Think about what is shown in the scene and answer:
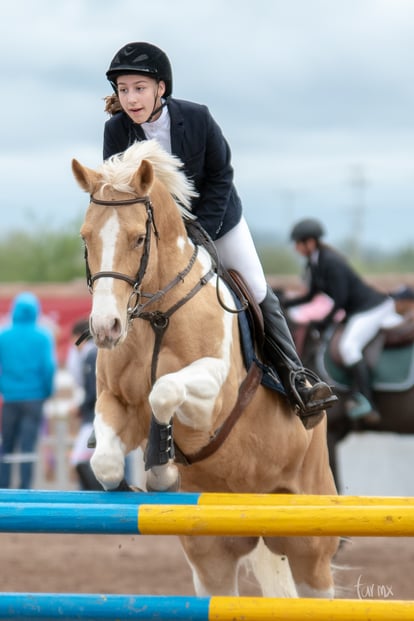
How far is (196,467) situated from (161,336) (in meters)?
0.63

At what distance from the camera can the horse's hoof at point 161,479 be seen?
3988 millimetres


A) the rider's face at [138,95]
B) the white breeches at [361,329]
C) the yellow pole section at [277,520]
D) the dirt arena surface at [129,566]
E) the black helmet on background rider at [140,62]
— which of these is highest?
the black helmet on background rider at [140,62]

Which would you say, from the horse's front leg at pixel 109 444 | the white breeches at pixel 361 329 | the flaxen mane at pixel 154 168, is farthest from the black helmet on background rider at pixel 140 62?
the white breeches at pixel 361 329

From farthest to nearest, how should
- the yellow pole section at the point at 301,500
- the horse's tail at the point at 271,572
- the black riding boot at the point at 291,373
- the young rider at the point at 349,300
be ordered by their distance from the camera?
1. the young rider at the point at 349,300
2. the horse's tail at the point at 271,572
3. the black riding boot at the point at 291,373
4. the yellow pole section at the point at 301,500

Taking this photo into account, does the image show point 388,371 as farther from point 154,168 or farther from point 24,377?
point 154,168

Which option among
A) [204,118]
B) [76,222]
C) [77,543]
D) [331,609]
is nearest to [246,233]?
[204,118]

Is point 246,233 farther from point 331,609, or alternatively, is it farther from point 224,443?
point 331,609

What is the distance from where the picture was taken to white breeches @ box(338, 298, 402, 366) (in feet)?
32.1

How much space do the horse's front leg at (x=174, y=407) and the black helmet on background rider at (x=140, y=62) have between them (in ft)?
3.96

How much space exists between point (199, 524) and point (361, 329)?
658cm

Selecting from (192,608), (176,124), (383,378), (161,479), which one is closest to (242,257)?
(176,124)

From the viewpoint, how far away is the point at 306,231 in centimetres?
930

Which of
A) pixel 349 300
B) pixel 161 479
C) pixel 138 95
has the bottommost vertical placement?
pixel 349 300

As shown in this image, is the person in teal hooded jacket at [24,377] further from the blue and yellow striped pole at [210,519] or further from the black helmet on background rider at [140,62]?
the blue and yellow striped pole at [210,519]
